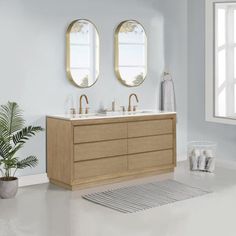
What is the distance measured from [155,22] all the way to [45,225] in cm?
367

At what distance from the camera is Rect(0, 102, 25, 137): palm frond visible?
17.5 feet

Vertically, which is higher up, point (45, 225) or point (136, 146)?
point (136, 146)

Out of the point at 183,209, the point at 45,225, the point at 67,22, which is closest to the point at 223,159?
the point at 183,209

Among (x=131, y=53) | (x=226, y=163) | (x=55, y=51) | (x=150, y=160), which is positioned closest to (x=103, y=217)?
(x=150, y=160)

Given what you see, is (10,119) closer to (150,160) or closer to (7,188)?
(7,188)

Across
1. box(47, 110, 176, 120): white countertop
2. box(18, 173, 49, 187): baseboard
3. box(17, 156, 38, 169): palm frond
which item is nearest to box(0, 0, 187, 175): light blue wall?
box(18, 173, 49, 187): baseboard

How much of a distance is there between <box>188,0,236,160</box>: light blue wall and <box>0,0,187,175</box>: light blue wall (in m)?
0.36

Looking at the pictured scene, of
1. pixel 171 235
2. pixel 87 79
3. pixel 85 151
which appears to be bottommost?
pixel 171 235

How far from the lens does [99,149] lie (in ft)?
19.0

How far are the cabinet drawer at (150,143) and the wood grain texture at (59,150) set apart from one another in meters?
0.86

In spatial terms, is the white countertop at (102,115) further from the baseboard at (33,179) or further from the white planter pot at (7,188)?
the white planter pot at (7,188)

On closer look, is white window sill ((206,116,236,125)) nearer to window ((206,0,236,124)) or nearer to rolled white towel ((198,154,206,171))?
window ((206,0,236,124))

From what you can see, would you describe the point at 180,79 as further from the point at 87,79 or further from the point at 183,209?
the point at 183,209

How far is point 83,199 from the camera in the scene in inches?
206
